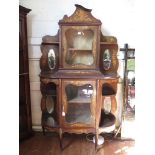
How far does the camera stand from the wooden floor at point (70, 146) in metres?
2.25

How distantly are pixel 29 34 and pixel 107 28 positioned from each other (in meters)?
0.95

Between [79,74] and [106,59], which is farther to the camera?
[106,59]

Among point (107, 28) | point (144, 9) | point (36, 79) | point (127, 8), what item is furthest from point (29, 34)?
point (144, 9)

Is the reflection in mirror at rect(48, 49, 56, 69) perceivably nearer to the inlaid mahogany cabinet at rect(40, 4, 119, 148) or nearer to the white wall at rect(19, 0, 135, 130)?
the inlaid mahogany cabinet at rect(40, 4, 119, 148)

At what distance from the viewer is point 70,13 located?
2482mm

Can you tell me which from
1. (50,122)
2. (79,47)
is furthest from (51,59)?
(50,122)

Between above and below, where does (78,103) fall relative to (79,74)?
below

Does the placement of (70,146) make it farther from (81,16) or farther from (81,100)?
(81,16)

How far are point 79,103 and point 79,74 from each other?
0.33 meters

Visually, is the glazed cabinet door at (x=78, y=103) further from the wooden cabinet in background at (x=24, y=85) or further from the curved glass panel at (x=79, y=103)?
the wooden cabinet in background at (x=24, y=85)

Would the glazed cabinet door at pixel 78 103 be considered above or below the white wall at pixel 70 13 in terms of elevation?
below

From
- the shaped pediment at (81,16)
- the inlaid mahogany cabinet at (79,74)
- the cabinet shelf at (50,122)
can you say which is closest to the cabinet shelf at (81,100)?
the inlaid mahogany cabinet at (79,74)

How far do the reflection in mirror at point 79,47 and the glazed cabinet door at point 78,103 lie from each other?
0.29m
